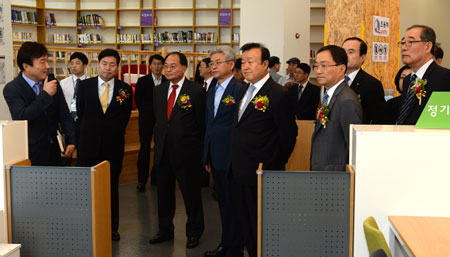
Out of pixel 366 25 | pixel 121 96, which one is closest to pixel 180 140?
pixel 121 96

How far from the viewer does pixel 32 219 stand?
2.91m

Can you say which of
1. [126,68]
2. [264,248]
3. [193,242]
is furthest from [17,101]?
[126,68]

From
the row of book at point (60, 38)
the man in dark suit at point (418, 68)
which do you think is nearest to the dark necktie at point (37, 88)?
the man in dark suit at point (418, 68)

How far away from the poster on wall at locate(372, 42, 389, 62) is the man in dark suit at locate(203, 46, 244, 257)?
2447 mm

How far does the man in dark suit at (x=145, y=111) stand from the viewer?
6383 millimetres

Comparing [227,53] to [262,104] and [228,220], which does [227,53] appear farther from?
[228,220]

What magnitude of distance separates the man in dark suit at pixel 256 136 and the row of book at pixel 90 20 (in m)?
10.5

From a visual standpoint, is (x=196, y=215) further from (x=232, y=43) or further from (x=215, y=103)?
(x=232, y=43)

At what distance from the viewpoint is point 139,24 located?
527 inches

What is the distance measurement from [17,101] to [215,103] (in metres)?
1.51

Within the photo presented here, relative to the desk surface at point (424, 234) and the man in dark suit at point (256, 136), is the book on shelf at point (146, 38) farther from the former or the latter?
the desk surface at point (424, 234)

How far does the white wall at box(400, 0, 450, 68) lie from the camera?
11039 mm

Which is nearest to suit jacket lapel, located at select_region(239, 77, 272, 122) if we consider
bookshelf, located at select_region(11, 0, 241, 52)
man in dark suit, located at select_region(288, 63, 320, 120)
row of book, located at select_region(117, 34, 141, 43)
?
man in dark suit, located at select_region(288, 63, 320, 120)

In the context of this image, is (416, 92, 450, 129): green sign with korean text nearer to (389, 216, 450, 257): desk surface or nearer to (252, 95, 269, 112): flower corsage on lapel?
(389, 216, 450, 257): desk surface
